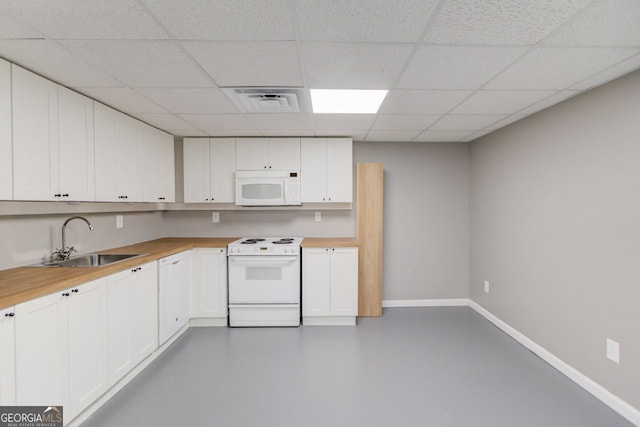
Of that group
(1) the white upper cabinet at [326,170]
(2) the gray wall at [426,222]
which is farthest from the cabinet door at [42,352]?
(2) the gray wall at [426,222]

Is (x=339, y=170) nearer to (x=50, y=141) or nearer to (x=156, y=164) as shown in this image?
(x=156, y=164)

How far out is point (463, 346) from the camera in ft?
9.11

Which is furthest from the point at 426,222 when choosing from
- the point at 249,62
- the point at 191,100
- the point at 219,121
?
the point at 191,100

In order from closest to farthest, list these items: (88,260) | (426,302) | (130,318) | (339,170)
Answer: (130,318) → (88,260) → (339,170) → (426,302)

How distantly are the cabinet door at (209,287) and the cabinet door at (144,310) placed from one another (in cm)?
67

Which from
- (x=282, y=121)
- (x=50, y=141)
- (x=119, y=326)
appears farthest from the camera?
(x=282, y=121)

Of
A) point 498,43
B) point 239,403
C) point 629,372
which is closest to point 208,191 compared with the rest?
point 239,403

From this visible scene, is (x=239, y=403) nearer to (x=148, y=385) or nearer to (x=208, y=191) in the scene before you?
(x=148, y=385)

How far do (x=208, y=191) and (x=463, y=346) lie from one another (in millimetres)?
3460

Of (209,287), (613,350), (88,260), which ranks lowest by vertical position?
(613,350)

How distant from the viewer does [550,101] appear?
7.52ft

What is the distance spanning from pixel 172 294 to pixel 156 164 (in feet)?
4.91

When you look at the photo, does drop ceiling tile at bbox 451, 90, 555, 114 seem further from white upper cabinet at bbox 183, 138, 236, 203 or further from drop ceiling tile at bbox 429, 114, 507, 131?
white upper cabinet at bbox 183, 138, 236, 203

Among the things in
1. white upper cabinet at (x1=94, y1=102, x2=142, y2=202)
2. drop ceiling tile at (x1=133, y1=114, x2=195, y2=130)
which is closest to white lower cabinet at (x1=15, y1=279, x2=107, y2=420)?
white upper cabinet at (x1=94, y1=102, x2=142, y2=202)
